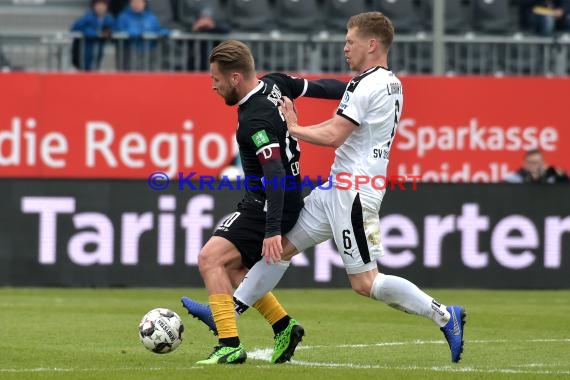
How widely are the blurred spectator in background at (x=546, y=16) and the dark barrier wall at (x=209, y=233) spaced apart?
528 cm

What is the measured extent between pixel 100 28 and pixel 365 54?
479 inches

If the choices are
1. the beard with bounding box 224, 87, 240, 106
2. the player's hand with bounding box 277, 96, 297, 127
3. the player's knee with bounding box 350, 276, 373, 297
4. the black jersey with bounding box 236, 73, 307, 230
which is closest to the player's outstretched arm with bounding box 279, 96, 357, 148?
the player's hand with bounding box 277, 96, 297, 127

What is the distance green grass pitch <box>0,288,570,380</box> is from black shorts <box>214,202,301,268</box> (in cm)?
73

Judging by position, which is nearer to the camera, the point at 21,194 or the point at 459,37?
the point at 21,194

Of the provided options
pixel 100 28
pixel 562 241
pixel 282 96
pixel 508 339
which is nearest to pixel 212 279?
pixel 282 96

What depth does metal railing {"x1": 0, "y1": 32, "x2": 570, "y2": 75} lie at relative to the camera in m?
20.3

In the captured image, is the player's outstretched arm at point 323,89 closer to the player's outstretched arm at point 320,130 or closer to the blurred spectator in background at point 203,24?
the player's outstretched arm at point 320,130

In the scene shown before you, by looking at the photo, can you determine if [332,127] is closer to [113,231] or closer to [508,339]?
[508,339]

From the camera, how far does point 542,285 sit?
16938mm

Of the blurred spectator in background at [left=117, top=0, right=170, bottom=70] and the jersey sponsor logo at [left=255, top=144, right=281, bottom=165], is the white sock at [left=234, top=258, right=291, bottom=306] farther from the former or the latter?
the blurred spectator in background at [left=117, top=0, right=170, bottom=70]

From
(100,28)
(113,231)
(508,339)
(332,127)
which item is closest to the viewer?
(332,127)

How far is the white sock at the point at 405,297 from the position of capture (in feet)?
27.7

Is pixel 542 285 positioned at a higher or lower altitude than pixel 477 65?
lower

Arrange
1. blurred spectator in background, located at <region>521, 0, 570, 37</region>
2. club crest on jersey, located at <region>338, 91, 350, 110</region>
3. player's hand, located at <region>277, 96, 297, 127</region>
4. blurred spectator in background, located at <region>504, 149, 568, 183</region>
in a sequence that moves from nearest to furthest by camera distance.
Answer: player's hand, located at <region>277, 96, 297, 127</region>
club crest on jersey, located at <region>338, 91, 350, 110</region>
blurred spectator in background, located at <region>504, 149, 568, 183</region>
blurred spectator in background, located at <region>521, 0, 570, 37</region>
